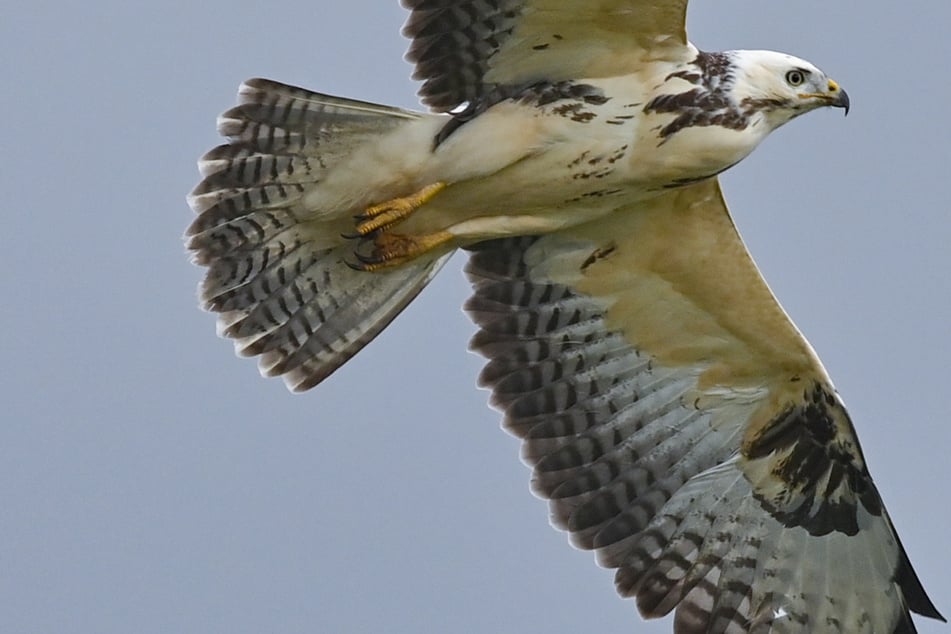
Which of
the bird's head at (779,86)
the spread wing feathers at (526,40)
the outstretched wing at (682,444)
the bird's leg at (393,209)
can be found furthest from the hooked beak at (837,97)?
the bird's leg at (393,209)

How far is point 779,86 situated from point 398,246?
83.0 inches

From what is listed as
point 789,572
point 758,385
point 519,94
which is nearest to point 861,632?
point 789,572

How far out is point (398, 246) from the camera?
8.57 meters

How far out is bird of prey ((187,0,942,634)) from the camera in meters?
8.01

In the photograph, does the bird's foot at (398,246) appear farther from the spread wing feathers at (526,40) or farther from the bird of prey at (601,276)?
the spread wing feathers at (526,40)

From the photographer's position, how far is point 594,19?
26.2 ft

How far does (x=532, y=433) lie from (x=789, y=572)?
1624 millimetres

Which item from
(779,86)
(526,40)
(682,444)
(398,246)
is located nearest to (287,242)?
(398,246)

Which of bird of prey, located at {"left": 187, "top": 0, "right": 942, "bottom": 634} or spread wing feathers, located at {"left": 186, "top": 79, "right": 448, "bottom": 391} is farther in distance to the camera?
spread wing feathers, located at {"left": 186, "top": 79, "right": 448, "bottom": 391}

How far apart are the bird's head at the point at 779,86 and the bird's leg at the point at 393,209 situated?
1570 mm

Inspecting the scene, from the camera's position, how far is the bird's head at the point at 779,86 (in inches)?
311

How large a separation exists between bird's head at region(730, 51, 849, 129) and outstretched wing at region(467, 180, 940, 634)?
49.1 inches

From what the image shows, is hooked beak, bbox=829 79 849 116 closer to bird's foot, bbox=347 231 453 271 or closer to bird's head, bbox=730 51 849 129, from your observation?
bird's head, bbox=730 51 849 129

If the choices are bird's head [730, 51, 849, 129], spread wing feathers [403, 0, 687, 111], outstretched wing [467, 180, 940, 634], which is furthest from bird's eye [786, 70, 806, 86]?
outstretched wing [467, 180, 940, 634]
